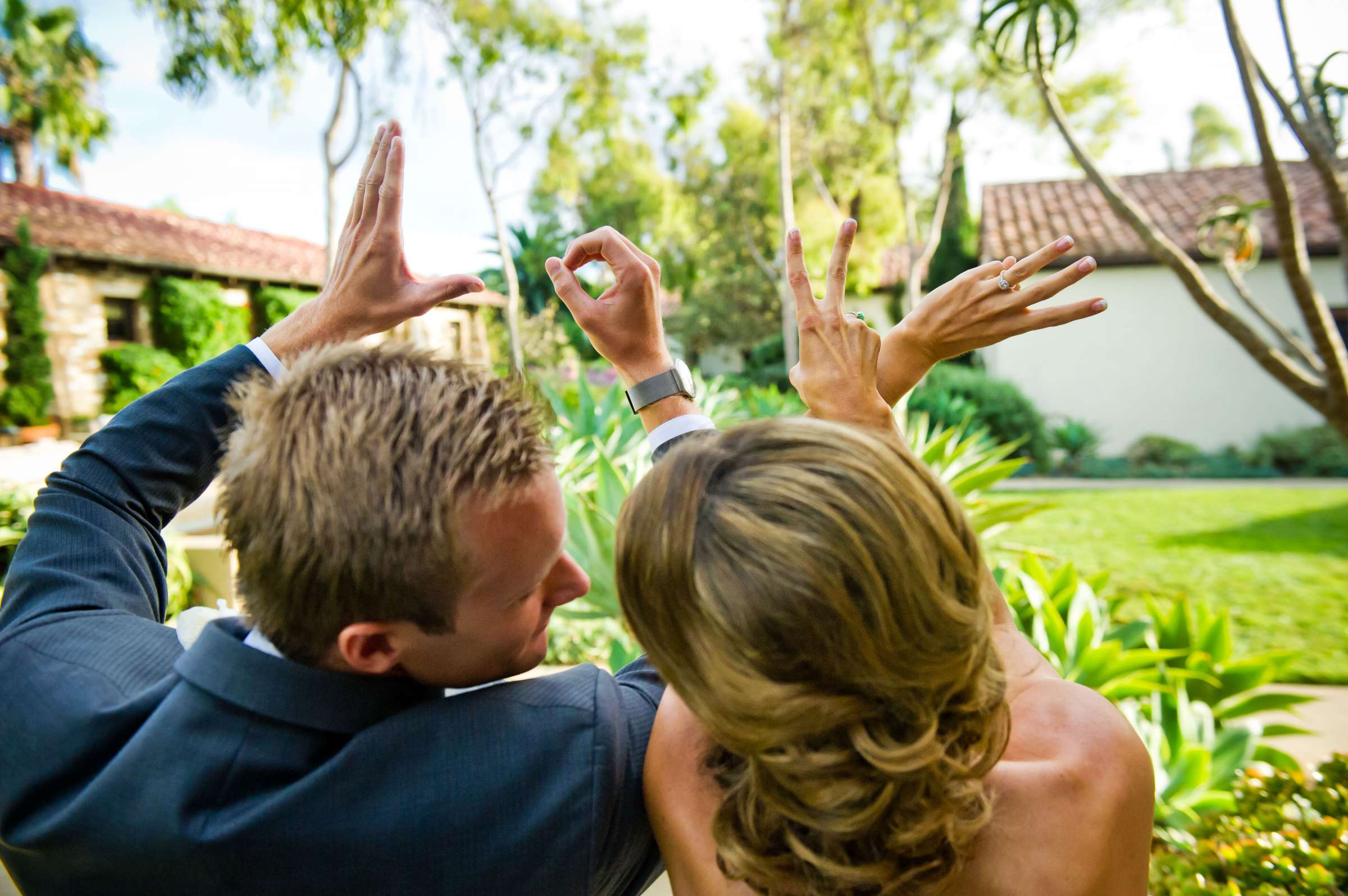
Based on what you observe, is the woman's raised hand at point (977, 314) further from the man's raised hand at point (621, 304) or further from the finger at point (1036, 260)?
the man's raised hand at point (621, 304)

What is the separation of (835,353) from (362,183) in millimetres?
789

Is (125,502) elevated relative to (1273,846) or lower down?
elevated

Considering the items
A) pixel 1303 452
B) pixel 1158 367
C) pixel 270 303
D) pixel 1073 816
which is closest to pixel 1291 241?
pixel 1073 816

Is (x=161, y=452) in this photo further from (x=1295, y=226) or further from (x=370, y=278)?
(x=1295, y=226)

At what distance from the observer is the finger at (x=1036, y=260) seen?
1442 mm

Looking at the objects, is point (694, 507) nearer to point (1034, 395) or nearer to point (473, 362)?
point (473, 362)

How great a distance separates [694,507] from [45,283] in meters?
21.5

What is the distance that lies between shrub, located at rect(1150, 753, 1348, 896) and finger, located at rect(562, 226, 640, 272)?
193 centimetres

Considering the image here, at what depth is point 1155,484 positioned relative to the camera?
567 inches

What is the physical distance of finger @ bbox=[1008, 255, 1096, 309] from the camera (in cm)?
142

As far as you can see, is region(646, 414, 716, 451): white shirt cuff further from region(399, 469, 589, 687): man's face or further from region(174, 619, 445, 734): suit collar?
region(174, 619, 445, 734): suit collar

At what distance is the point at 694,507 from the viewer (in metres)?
0.83

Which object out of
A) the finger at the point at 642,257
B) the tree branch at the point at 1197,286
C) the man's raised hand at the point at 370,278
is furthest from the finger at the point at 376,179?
the tree branch at the point at 1197,286

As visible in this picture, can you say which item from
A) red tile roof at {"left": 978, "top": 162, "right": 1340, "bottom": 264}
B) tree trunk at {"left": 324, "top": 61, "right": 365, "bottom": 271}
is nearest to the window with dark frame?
tree trunk at {"left": 324, "top": 61, "right": 365, "bottom": 271}
